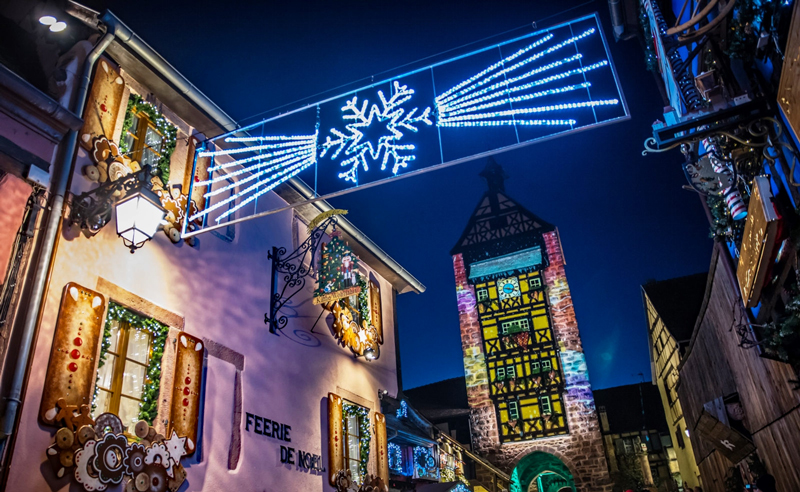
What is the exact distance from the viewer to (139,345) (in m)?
5.52

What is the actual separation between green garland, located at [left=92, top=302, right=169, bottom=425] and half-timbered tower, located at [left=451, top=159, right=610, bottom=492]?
21.1 metres

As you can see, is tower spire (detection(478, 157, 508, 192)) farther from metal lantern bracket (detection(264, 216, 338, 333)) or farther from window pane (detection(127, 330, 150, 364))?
window pane (detection(127, 330, 150, 364))

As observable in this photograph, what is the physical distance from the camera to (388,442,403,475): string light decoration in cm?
1154

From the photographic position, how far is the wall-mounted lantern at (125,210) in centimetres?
511

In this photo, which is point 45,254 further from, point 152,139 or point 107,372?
point 152,139

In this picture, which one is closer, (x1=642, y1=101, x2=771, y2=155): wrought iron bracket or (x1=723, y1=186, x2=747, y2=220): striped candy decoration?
(x1=642, y1=101, x2=771, y2=155): wrought iron bracket

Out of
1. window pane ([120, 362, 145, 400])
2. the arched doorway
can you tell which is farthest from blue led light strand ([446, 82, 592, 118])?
the arched doorway

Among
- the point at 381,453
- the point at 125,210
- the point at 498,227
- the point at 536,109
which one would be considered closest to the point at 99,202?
the point at 125,210

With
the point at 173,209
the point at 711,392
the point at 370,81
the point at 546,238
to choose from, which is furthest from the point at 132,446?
the point at 546,238

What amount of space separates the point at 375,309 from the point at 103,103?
6.70 metres

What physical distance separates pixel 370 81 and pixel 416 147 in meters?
1.34

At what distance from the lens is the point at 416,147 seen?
227 inches

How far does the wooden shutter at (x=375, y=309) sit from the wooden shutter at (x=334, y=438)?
239 cm

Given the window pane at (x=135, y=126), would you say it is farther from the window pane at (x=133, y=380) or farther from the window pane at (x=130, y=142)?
the window pane at (x=133, y=380)
